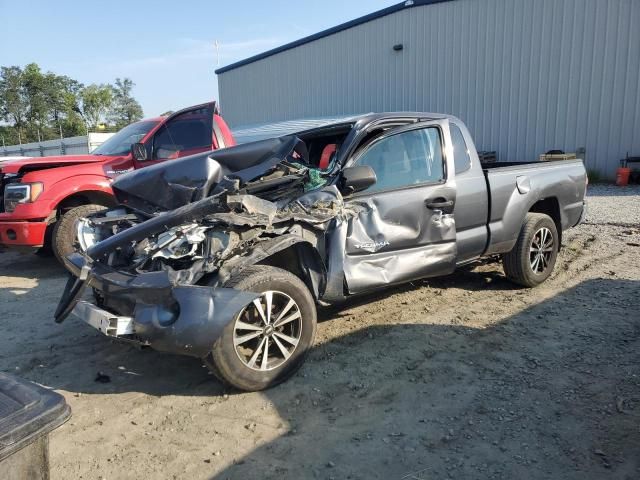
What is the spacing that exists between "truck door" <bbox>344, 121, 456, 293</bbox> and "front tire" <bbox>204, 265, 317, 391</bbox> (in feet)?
1.84

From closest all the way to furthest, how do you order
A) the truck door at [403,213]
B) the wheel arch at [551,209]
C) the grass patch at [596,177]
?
the truck door at [403,213], the wheel arch at [551,209], the grass patch at [596,177]

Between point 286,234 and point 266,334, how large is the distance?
28.7 inches

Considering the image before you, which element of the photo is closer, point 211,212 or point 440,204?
point 211,212

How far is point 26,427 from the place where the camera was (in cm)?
136

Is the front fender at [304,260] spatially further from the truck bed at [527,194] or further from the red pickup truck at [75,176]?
the red pickup truck at [75,176]

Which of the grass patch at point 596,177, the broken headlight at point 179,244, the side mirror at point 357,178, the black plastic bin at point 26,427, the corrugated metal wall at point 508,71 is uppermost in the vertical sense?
the corrugated metal wall at point 508,71

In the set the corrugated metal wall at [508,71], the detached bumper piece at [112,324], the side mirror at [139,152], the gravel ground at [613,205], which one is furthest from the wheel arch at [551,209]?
the corrugated metal wall at [508,71]

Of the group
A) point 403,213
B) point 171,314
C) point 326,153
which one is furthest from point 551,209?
point 171,314

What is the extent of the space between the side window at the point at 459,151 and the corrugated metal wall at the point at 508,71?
1100 cm

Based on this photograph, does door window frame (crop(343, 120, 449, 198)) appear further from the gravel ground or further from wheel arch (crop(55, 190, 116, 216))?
the gravel ground

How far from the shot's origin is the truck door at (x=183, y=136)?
682cm

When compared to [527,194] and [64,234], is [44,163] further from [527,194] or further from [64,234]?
[527,194]

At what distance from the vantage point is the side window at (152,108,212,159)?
22.4 feet

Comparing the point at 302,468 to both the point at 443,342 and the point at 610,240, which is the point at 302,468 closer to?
the point at 443,342
